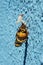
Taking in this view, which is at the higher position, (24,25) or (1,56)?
(24,25)

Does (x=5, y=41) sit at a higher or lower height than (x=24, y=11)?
lower

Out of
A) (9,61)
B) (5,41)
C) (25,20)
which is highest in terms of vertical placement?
(25,20)

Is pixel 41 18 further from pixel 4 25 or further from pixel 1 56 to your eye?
pixel 1 56

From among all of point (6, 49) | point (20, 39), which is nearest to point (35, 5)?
point (20, 39)

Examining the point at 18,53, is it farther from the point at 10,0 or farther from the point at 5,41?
the point at 10,0

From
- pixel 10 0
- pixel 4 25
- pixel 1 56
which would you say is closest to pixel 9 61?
pixel 1 56

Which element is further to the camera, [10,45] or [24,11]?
[10,45]
